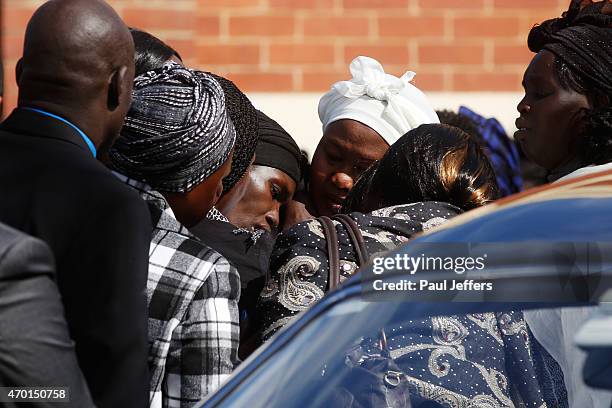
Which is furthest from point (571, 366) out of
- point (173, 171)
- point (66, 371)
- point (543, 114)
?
point (543, 114)

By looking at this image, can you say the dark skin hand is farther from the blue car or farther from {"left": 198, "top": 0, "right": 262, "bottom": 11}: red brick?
{"left": 198, "top": 0, "right": 262, "bottom": 11}: red brick

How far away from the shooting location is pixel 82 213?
2398 millimetres

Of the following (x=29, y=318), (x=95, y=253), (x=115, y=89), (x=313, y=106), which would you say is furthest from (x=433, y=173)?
(x=313, y=106)

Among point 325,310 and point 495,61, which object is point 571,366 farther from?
point 495,61

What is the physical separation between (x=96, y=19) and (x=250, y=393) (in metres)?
1.01

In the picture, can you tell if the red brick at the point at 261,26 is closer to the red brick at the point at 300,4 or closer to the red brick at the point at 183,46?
the red brick at the point at 300,4

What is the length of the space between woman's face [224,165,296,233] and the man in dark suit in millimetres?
1846

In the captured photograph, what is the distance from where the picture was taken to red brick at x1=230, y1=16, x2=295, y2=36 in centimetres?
689

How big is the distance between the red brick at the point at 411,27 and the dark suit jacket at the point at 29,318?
4.96 metres

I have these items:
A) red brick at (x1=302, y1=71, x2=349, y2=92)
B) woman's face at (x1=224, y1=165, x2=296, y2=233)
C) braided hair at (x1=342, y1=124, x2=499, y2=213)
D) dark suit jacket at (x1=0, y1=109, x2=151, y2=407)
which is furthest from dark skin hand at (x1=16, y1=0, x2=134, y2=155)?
red brick at (x1=302, y1=71, x2=349, y2=92)

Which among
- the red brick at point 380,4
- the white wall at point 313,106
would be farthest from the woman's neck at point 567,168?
the red brick at point 380,4

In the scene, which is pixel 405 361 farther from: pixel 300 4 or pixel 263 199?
pixel 300 4

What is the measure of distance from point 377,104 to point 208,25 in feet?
8.03

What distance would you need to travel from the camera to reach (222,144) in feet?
10.3
